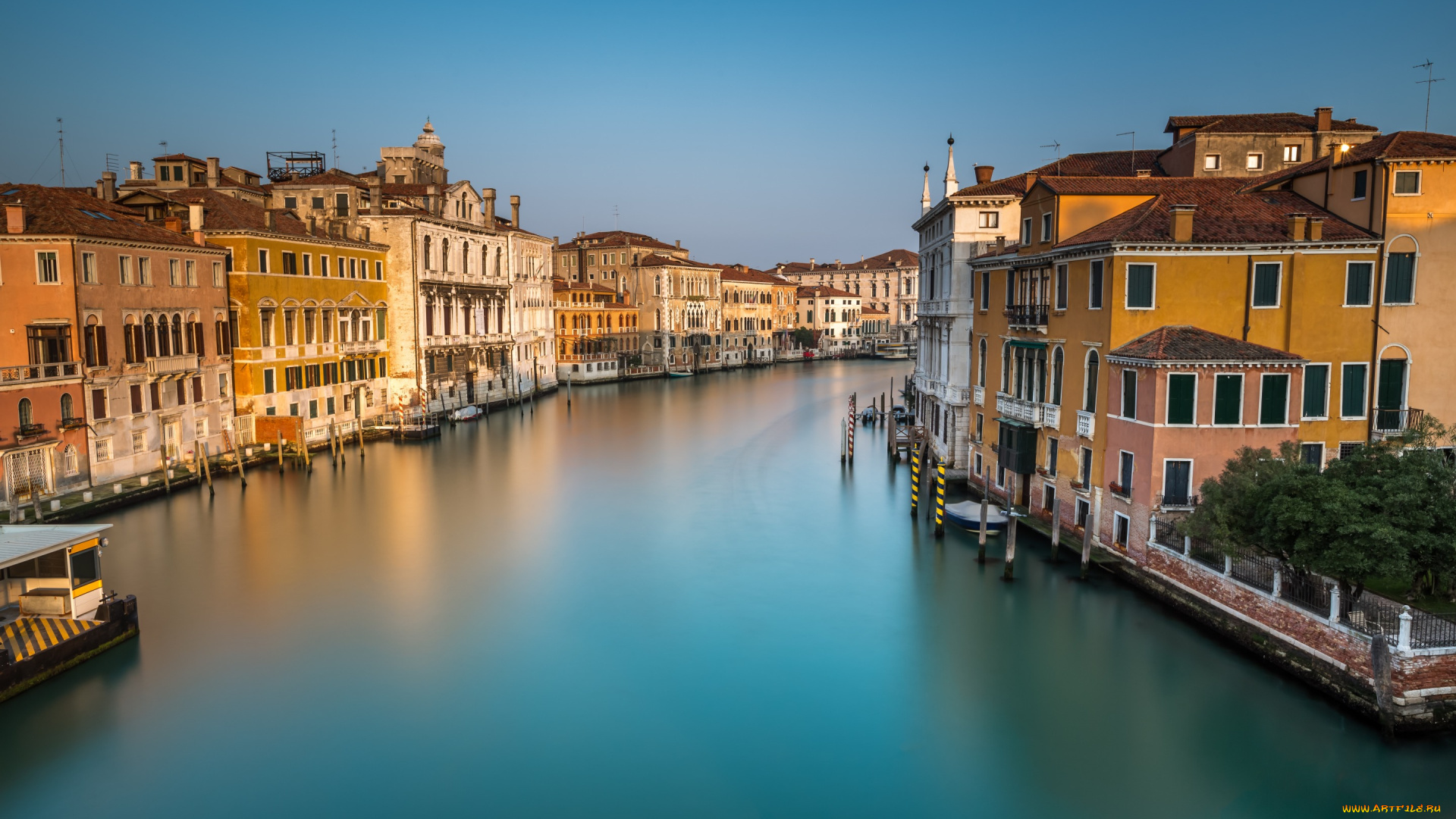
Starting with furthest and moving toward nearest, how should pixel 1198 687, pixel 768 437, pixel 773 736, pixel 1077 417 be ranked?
1. pixel 768 437
2. pixel 1077 417
3. pixel 1198 687
4. pixel 773 736

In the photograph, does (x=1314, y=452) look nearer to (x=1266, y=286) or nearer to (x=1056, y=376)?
(x=1266, y=286)

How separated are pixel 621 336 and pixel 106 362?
2925 centimetres

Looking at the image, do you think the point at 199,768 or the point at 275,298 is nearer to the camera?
the point at 199,768

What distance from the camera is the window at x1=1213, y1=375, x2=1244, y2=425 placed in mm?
10219

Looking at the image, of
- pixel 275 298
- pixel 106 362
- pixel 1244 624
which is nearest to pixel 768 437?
pixel 275 298

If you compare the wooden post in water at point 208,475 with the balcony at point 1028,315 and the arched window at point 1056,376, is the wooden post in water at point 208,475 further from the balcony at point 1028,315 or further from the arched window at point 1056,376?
the arched window at point 1056,376

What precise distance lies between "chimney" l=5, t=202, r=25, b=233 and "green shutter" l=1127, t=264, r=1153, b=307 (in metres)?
16.2

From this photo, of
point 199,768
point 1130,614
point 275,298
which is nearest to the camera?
point 199,768

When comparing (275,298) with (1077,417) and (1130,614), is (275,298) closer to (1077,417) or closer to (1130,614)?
(1077,417)

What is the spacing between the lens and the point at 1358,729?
750 centimetres

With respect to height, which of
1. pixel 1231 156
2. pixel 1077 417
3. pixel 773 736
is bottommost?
pixel 773 736

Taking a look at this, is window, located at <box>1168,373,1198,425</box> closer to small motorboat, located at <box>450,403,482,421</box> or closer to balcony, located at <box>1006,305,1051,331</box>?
balcony, located at <box>1006,305,1051,331</box>

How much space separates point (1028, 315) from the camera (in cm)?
1325

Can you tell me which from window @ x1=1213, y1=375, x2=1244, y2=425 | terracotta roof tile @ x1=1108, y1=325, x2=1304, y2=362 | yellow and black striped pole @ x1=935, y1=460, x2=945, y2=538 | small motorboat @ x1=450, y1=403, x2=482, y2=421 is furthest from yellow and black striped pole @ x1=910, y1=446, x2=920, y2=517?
small motorboat @ x1=450, y1=403, x2=482, y2=421
